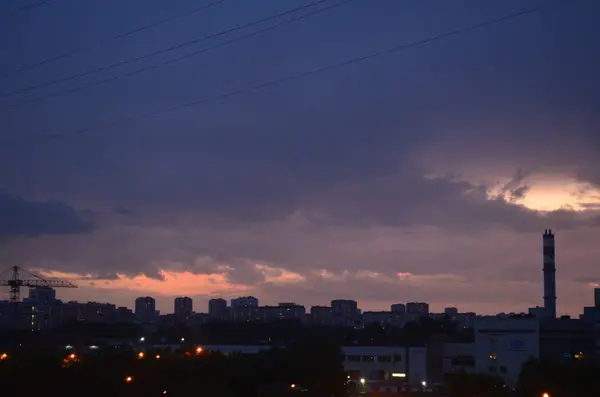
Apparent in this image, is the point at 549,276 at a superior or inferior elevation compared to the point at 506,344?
superior

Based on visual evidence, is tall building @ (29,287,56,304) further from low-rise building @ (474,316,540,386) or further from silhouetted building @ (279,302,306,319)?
low-rise building @ (474,316,540,386)

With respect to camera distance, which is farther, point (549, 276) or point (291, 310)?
point (291, 310)

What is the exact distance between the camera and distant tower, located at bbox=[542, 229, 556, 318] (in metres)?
62.6

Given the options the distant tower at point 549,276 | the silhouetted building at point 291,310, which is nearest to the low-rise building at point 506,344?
the distant tower at point 549,276

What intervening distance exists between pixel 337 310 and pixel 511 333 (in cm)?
7340

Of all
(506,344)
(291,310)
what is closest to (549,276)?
(506,344)

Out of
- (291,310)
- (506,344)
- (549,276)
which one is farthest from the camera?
(291,310)

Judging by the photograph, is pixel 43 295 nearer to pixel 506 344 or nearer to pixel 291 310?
pixel 291 310

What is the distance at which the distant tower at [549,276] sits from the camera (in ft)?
205

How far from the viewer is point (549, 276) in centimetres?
6359

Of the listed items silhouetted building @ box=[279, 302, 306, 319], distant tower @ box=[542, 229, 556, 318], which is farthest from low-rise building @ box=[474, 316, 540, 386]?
silhouetted building @ box=[279, 302, 306, 319]

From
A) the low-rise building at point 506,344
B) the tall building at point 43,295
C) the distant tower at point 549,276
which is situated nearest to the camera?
the low-rise building at point 506,344

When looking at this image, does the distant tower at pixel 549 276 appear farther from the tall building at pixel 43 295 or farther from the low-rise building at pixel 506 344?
the tall building at pixel 43 295

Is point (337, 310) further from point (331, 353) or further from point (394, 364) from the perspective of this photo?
point (331, 353)
